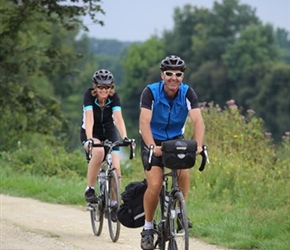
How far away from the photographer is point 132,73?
138 m

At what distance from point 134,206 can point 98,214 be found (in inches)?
101

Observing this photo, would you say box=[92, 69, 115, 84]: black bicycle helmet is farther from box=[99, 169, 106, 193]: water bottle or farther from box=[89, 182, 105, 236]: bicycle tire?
box=[89, 182, 105, 236]: bicycle tire

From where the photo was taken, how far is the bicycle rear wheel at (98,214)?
13.2m

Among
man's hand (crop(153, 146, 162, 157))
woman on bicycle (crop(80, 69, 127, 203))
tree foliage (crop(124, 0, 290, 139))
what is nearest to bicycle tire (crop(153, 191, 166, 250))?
man's hand (crop(153, 146, 162, 157))

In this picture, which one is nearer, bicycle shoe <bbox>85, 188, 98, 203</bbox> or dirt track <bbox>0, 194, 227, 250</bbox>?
dirt track <bbox>0, 194, 227, 250</bbox>

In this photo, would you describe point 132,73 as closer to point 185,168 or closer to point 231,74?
point 231,74

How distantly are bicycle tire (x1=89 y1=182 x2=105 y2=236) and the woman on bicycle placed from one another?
0.84 feet

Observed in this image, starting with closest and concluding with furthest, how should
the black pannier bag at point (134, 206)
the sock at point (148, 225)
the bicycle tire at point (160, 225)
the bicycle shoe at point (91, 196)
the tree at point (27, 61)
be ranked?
the bicycle tire at point (160, 225)
the sock at point (148, 225)
the black pannier bag at point (134, 206)
the bicycle shoe at point (91, 196)
the tree at point (27, 61)

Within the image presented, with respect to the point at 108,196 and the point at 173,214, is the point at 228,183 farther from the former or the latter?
the point at 173,214

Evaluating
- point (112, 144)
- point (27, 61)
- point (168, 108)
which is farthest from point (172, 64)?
point (27, 61)

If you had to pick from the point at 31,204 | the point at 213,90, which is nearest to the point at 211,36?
the point at 213,90

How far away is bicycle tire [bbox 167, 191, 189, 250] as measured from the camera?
9695 mm

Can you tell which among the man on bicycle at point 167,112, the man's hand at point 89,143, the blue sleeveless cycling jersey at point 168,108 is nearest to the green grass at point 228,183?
the man's hand at point 89,143

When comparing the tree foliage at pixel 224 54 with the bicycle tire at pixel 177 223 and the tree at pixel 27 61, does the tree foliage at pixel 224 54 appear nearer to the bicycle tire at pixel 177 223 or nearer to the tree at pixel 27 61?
the tree at pixel 27 61
